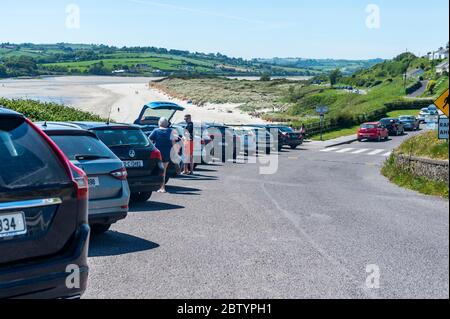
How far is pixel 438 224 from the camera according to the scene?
10711 mm

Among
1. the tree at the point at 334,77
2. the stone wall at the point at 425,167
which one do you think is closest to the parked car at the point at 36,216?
the stone wall at the point at 425,167

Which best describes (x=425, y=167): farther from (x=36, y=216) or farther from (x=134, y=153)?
(x=36, y=216)

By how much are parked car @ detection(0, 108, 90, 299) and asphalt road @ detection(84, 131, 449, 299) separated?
A: 1.31 meters

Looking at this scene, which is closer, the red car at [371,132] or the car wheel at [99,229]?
the car wheel at [99,229]

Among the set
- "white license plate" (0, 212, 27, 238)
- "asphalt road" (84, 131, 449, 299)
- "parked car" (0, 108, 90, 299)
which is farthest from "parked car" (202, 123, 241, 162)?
"white license plate" (0, 212, 27, 238)

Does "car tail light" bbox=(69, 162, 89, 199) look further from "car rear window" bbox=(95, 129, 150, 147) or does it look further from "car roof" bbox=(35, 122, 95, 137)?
"car rear window" bbox=(95, 129, 150, 147)

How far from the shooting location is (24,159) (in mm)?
4789

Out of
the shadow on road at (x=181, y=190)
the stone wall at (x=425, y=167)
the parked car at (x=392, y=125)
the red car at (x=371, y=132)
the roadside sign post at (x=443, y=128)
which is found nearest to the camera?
the shadow on road at (x=181, y=190)

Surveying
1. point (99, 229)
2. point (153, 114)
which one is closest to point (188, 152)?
point (153, 114)

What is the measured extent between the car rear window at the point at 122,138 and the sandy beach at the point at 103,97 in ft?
91.2

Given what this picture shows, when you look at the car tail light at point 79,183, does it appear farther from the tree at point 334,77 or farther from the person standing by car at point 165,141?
the tree at point 334,77

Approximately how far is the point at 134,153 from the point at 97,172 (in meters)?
3.66

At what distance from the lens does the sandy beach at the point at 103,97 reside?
2169 inches
